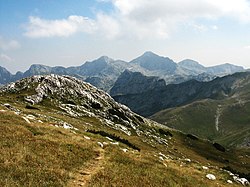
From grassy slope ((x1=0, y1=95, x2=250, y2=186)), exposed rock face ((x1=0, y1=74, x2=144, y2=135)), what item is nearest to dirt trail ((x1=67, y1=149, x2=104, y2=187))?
grassy slope ((x1=0, y1=95, x2=250, y2=186))

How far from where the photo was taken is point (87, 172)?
23.3 metres

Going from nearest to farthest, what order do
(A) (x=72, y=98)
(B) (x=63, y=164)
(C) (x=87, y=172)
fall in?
1. (C) (x=87, y=172)
2. (B) (x=63, y=164)
3. (A) (x=72, y=98)

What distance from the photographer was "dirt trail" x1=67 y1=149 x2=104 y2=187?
20.8 m

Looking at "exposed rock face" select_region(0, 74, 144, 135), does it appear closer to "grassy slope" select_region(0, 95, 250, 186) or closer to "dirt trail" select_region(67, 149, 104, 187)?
"grassy slope" select_region(0, 95, 250, 186)

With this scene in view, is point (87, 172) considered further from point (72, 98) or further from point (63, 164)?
point (72, 98)

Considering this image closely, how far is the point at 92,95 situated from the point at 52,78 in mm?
14424

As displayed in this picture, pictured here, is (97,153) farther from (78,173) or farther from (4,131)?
(4,131)

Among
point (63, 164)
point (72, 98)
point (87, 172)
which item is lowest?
point (87, 172)

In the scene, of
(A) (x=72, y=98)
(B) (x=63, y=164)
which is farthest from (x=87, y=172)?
(A) (x=72, y=98)

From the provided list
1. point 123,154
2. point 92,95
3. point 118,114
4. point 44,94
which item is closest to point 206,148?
point 118,114

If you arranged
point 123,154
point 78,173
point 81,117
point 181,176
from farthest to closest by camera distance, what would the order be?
1. point 81,117
2. point 123,154
3. point 181,176
4. point 78,173

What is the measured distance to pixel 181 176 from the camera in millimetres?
27750

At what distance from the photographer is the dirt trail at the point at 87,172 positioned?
20.8 metres

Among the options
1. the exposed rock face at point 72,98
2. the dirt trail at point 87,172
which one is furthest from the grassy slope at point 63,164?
Answer: the exposed rock face at point 72,98
